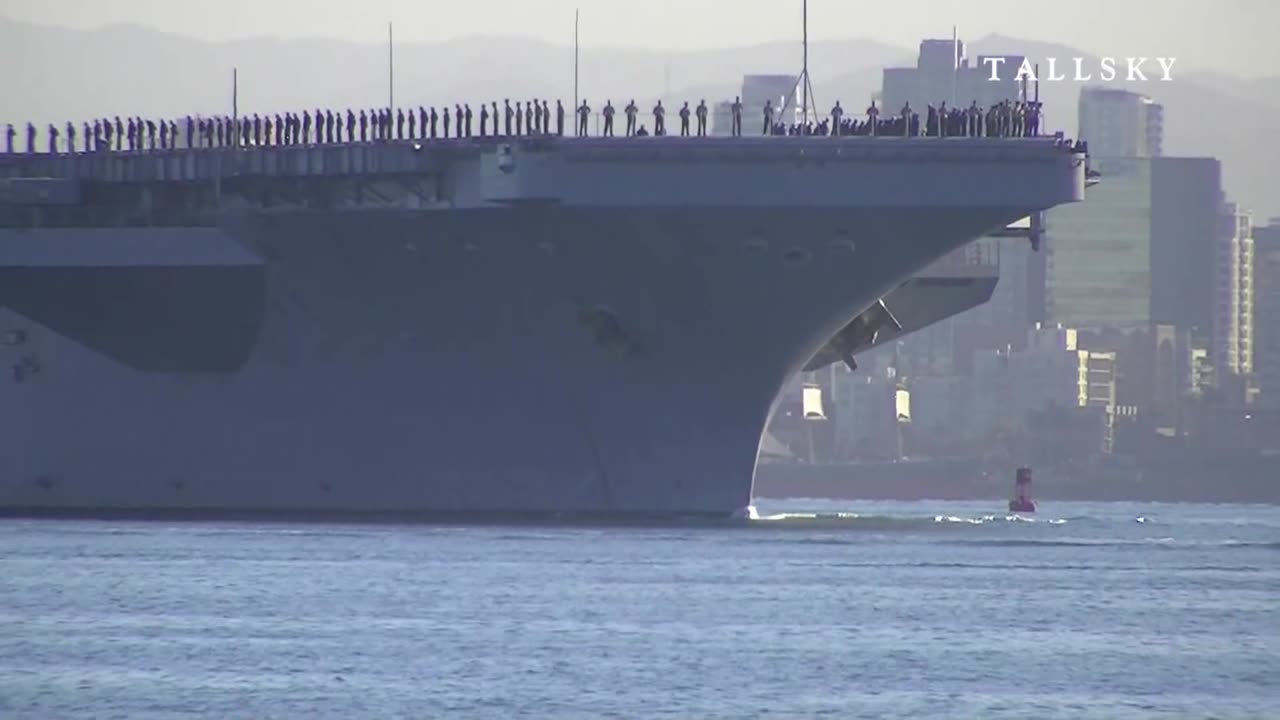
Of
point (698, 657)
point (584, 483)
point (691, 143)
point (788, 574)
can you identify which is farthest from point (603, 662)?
point (584, 483)

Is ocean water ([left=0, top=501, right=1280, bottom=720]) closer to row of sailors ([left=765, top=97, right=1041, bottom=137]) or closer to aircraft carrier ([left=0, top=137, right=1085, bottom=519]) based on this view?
aircraft carrier ([left=0, top=137, right=1085, bottom=519])

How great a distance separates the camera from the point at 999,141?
59.6 m

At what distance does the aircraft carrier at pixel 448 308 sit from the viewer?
60.0 m

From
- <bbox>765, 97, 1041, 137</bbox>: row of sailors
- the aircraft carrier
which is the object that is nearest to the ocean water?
the aircraft carrier

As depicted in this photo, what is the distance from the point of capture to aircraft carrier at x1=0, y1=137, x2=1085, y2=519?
197 feet

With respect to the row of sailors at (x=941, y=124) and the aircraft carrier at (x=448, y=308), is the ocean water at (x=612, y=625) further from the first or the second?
the row of sailors at (x=941, y=124)

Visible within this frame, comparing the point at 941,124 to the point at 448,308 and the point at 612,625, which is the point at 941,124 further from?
the point at 612,625

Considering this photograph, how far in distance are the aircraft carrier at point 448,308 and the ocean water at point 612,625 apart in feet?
8.37

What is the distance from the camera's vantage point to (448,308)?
211 feet

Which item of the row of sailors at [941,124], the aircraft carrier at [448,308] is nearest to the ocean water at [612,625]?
the aircraft carrier at [448,308]

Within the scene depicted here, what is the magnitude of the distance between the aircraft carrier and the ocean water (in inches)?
100

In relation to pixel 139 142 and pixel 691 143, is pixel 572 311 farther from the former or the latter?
pixel 139 142

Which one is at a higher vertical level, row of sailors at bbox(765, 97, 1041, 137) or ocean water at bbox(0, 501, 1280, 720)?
row of sailors at bbox(765, 97, 1041, 137)

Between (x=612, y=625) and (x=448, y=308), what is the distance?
20.2 meters
